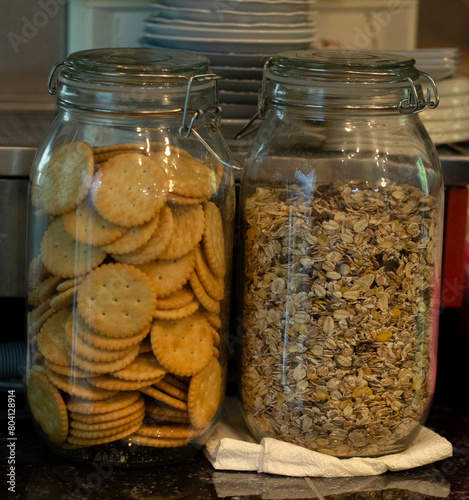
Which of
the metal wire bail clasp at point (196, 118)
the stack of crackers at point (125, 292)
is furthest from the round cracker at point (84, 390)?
the metal wire bail clasp at point (196, 118)

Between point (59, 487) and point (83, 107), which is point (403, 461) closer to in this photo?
point (59, 487)

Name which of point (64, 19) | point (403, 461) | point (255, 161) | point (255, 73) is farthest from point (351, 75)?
→ point (64, 19)

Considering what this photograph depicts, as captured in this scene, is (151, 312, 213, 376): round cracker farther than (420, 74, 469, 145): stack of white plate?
No

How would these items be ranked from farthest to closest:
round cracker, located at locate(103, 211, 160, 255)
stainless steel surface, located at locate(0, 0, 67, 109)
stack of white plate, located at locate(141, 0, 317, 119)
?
1. stainless steel surface, located at locate(0, 0, 67, 109)
2. stack of white plate, located at locate(141, 0, 317, 119)
3. round cracker, located at locate(103, 211, 160, 255)

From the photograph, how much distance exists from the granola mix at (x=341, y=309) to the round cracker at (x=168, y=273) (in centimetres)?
9

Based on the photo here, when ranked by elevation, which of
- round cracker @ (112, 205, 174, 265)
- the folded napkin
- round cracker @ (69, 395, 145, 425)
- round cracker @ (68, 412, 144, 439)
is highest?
round cracker @ (112, 205, 174, 265)

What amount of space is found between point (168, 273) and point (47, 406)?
184 millimetres

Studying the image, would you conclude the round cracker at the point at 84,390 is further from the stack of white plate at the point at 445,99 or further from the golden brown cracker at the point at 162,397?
the stack of white plate at the point at 445,99

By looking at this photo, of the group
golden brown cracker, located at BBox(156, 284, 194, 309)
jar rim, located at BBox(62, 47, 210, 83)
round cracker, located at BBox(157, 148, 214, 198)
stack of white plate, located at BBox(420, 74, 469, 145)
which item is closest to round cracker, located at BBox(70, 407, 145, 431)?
golden brown cracker, located at BBox(156, 284, 194, 309)

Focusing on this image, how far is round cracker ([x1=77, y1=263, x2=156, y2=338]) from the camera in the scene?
666mm

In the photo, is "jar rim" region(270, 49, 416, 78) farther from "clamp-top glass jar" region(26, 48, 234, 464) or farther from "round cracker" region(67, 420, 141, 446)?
"round cracker" region(67, 420, 141, 446)

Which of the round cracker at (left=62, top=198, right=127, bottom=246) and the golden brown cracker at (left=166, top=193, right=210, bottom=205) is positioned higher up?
the golden brown cracker at (left=166, top=193, right=210, bottom=205)

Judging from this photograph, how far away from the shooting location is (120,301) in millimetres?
668

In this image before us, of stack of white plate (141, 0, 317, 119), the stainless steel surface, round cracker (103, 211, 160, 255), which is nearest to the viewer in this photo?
round cracker (103, 211, 160, 255)
